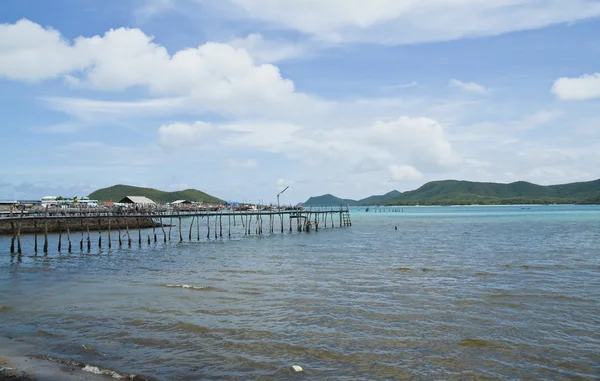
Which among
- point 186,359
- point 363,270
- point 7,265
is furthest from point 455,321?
point 7,265

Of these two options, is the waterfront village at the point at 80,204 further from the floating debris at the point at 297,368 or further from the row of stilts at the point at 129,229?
the floating debris at the point at 297,368

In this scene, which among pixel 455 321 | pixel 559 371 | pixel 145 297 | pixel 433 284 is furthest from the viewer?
pixel 433 284

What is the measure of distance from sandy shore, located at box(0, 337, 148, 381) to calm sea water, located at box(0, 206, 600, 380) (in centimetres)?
53

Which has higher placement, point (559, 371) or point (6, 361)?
point (6, 361)

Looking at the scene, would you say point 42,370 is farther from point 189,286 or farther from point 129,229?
point 129,229

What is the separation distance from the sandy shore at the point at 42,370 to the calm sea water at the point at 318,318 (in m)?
0.53

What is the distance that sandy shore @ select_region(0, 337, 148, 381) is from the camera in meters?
9.06

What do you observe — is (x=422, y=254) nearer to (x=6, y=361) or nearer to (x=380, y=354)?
(x=380, y=354)

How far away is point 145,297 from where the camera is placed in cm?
1773

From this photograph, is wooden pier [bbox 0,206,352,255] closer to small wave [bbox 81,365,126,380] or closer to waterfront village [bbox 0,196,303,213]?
Answer: waterfront village [bbox 0,196,303,213]

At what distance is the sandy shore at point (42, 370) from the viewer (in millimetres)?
9062

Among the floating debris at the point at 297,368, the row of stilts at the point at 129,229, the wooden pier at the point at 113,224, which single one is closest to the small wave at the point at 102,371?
the floating debris at the point at 297,368

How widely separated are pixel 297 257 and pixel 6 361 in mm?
22257

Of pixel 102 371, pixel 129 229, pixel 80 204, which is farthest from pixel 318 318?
pixel 80 204
